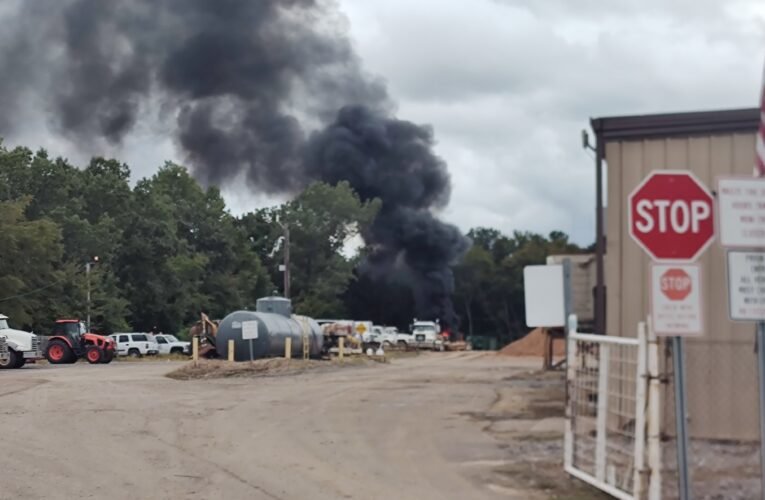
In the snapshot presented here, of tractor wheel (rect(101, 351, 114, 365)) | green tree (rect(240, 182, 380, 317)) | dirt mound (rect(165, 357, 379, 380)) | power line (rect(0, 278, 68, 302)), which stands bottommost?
tractor wheel (rect(101, 351, 114, 365))

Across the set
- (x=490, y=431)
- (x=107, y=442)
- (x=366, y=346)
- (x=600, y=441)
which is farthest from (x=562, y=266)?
(x=366, y=346)

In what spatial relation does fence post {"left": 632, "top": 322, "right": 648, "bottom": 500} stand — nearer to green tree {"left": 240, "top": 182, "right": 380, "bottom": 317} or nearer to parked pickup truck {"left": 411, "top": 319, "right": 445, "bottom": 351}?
parked pickup truck {"left": 411, "top": 319, "right": 445, "bottom": 351}

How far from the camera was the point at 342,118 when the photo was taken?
81.8 meters

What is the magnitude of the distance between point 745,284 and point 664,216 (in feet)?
2.46

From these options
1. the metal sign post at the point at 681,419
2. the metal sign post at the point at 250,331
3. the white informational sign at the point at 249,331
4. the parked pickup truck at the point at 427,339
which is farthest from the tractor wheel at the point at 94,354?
the metal sign post at the point at 681,419

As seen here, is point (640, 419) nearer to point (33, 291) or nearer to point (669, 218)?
point (669, 218)

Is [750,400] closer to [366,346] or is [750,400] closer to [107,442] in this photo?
[107,442]

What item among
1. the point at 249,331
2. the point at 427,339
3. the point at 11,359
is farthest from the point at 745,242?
the point at 427,339

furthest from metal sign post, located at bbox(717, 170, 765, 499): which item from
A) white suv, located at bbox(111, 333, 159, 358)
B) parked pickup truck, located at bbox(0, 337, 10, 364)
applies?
white suv, located at bbox(111, 333, 159, 358)

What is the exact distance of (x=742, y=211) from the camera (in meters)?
7.57

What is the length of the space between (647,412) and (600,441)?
3.69ft

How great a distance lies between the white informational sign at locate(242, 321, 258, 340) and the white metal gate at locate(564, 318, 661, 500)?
911 inches

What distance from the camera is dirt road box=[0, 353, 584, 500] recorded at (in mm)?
10758

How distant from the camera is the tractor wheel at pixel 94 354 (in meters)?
40.1
